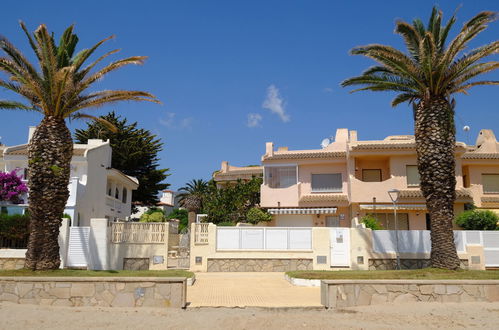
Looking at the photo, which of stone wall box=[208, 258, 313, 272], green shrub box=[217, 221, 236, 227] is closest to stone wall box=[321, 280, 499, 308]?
stone wall box=[208, 258, 313, 272]

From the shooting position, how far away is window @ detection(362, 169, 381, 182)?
34844 mm

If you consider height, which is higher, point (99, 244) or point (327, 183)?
point (327, 183)

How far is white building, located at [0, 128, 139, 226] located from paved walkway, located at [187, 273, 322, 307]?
9912mm

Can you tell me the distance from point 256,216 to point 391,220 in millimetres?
10219

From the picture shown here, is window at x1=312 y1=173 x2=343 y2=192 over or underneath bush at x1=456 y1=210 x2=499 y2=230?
over

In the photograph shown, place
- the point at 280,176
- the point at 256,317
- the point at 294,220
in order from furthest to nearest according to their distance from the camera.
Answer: the point at 280,176 → the point at 294,220 → the point at 256,317

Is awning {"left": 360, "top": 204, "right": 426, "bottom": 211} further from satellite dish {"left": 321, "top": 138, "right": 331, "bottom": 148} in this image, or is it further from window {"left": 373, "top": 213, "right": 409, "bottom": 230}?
satellite dish {"left": 321, "top": 138, "right": 331, "bottom": 148}

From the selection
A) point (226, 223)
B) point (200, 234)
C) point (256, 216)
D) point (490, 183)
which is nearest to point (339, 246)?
point (200, 234)

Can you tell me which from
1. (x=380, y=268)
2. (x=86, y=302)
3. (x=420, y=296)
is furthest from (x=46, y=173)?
(x=380, y=268)

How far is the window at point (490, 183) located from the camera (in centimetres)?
3462

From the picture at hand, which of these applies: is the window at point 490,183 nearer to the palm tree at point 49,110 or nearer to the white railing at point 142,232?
the white railing at point 142,232

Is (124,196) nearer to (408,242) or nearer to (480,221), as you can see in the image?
(408,242)

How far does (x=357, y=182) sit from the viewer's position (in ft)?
107

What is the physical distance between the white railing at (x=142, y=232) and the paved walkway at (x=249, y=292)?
3.54 m
